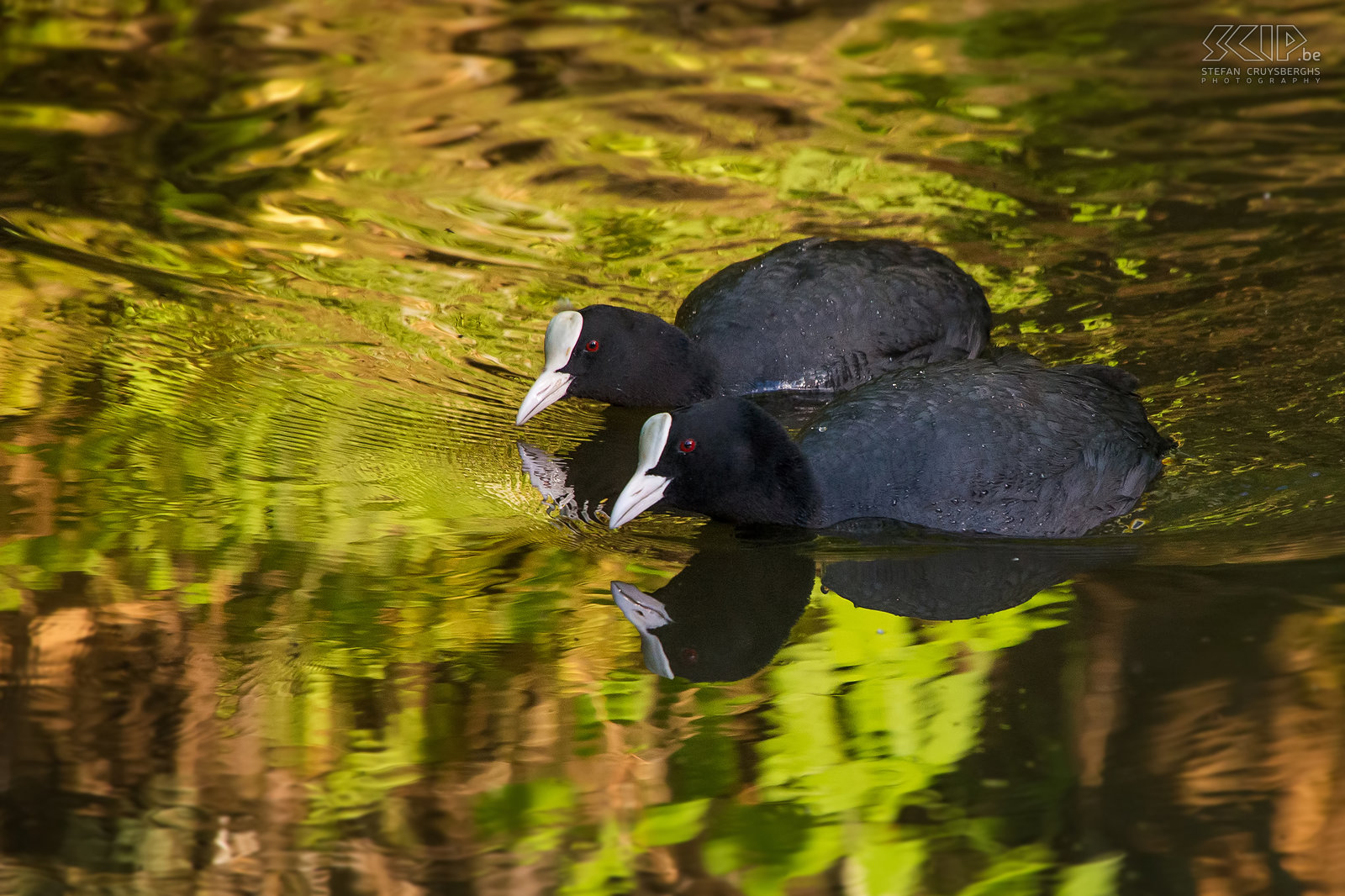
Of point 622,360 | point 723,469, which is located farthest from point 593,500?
point 622,360

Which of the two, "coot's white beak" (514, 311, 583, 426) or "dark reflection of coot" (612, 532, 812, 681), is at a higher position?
"coot's white beak" (514, 311, 583, 426)

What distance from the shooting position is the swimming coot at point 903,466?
193 inches

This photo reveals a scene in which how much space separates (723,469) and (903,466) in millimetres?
602

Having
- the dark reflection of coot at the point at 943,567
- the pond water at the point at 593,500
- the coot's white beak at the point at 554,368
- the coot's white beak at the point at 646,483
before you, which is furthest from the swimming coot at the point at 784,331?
the dark reflection of coot at the point at 943,567

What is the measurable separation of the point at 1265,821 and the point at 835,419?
2.13 meters

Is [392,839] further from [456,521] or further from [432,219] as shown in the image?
[432,219]

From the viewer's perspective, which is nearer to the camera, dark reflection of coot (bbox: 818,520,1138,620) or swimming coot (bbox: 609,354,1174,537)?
dark reflection of coot (bbox: 818,520,1138,620)

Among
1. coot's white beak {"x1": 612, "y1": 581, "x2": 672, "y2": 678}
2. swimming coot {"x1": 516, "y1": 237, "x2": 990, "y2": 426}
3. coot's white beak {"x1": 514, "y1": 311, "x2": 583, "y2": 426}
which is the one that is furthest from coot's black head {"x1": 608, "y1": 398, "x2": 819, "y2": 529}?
swimming coot {"x1": 516, "y1": 237, "x2": 990, "y2": 426}

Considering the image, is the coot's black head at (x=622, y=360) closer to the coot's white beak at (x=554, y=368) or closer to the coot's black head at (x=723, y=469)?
the coot's white beak at (x=554, y=368)

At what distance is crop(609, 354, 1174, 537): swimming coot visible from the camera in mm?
4914

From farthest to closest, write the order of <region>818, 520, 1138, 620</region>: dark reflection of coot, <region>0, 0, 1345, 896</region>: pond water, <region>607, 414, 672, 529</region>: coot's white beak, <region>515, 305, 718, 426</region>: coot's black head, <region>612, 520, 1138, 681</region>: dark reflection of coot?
<region>515, 305, 718, 426</region>: coot's black head
<region>607, 414, 672, 529</region>: coot's white beak
<region>818, 520, 1138, 620</region>: dark reflection of coot
<region>612, 520, 1138, 681</region>: dark reflection of coot
<region>0, 0, 1345, 896</region>: pond water

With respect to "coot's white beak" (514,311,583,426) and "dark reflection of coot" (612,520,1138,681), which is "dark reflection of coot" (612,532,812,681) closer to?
"dark reflection of coot" (612,520,1138,681)

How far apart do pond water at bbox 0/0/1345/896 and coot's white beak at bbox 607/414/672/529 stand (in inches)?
6.3

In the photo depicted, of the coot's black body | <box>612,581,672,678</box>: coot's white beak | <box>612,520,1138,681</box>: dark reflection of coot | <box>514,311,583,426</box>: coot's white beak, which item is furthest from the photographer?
the coot's black body
